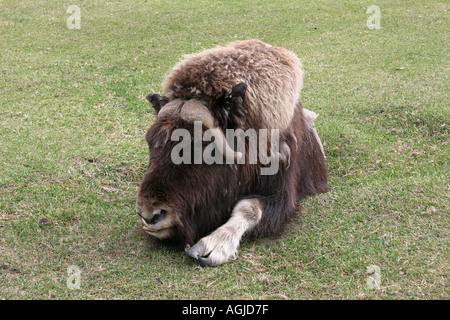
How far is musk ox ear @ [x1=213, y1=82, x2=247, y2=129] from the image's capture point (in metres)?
3.08

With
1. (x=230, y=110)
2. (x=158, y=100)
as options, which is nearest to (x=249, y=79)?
(x=230, y=110)

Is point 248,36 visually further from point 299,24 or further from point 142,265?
point 142,265

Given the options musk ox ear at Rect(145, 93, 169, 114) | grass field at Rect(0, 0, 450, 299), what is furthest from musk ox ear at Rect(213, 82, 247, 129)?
grass field at Rect(0, 0, 450, 299)

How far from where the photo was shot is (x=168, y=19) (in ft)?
28.3

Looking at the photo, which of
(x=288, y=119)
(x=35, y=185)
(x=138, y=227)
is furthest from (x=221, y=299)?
(x=35, y=185)

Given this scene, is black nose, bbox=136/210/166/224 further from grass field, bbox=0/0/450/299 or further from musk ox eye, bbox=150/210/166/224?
grass field, bbox=0/0/450/299

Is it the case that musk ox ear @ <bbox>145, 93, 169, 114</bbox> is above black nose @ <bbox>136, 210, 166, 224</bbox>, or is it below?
above

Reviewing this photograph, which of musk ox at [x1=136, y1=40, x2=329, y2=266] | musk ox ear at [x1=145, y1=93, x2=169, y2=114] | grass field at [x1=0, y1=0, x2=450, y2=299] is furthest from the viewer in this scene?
musk ox ear at [x1=145, y1=93, x2=169, y2=114]

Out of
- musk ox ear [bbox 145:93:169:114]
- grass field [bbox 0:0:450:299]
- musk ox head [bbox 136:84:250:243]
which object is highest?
musk ox ear [bbox 145:93:169:114]

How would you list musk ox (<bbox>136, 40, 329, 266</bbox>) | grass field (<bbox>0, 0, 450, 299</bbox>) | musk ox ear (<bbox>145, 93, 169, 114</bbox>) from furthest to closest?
musk ox ear (<bbox>145, 93, 169, 114</bbox>) → musk ox (<bbox>136, 40, 329, 266</bbox>) → grass field (<bbox>0, 0, 450, 299</bbox>)

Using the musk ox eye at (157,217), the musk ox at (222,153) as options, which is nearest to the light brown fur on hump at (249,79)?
the musk ox at (222,153)

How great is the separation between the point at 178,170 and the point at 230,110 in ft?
1.62

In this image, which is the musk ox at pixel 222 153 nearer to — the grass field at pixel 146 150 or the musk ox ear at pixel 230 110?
the musk ox ear at pixel 230 110

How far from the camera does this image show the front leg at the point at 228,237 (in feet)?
9.72
